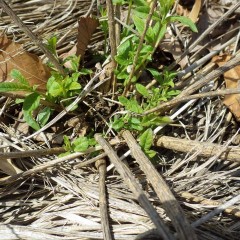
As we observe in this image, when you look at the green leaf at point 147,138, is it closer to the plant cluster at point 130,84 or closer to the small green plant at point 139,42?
the plant cluster at point 130,84

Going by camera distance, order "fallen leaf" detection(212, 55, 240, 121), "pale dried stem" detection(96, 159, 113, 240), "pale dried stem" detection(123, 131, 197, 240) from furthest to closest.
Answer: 1. "fallen leaf" detection(212, 55, 240, 121)
2. "pale dried stem" detection(96, 159, 113, 240)
3. "pale dried stem" detection(123, 131, 197, 240)

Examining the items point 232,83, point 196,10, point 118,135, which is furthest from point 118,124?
point 196,10

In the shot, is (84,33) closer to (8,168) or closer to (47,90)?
(47,90)

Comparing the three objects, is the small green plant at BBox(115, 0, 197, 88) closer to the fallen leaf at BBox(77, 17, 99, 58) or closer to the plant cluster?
the plant cluster

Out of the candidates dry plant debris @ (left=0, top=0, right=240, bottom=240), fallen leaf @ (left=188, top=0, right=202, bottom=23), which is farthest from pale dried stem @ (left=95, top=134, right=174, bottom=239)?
fallen leaf @ (left=188, top=0, right=202, bottom=23)

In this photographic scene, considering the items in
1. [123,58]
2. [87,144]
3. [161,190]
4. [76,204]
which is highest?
[123,58]

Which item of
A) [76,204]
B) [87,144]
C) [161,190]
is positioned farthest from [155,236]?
[87,144]

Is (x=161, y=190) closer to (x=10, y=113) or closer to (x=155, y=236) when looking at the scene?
(x=155, y=236)

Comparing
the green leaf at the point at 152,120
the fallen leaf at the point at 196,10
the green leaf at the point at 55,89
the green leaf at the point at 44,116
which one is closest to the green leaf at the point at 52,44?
the green leaf at the point at 55,89
